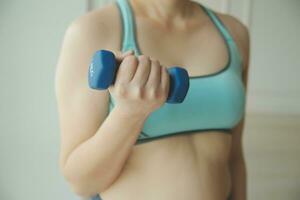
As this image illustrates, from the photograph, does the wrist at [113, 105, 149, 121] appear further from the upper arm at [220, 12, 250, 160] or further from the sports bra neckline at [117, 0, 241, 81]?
the upper arm at [220, 12, 250, 160]

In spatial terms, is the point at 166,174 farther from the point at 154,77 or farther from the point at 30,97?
the point at 30,97

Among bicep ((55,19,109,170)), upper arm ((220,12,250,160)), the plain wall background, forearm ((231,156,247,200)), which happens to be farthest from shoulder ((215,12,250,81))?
the plain wall background

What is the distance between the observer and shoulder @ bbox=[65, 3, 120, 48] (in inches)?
17.2

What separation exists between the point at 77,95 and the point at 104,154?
3.5 inches

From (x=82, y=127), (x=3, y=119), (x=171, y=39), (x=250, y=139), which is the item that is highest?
(x=171, y=39)

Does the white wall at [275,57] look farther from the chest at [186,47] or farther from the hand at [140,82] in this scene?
the hand at [140,82]

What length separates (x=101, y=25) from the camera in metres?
0.45

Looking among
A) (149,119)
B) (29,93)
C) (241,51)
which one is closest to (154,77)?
(149,119)

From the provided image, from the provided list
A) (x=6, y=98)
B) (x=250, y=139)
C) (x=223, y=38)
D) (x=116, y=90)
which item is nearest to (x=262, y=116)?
(x=250, y=139)

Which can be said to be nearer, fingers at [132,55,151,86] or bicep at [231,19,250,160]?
fingers at [132,55,151,86]

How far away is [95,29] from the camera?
44 centimetres

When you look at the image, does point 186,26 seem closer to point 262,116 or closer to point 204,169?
point 204,169

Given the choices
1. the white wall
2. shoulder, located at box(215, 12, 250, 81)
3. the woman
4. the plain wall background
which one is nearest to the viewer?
the woman

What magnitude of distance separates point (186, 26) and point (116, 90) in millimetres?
295
